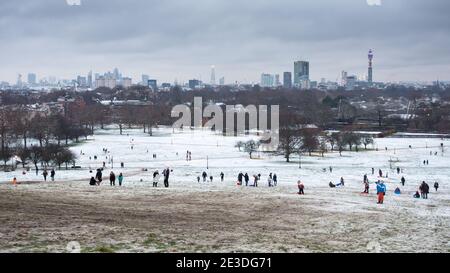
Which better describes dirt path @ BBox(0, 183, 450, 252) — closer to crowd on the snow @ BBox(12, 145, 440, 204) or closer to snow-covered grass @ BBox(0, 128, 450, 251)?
snow-covered grass @ BBox(0, 128, 450, 251)

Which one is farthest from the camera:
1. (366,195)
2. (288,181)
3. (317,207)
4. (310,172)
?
(310,172)

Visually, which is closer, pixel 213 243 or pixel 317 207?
pixel 213 243

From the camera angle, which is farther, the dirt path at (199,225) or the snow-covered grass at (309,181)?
the snow-covered grass at (309,181)

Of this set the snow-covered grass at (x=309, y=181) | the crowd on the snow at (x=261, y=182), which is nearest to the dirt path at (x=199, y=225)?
the snow-covered grass at (x=309, y=181)

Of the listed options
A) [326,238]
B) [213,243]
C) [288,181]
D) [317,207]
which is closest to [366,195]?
[317,207]

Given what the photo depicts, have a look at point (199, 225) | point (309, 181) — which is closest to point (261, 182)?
point (309, 181)

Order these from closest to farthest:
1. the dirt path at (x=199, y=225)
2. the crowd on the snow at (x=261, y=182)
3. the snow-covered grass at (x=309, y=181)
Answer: the dirt path at (x=199, y=225) → the snow-covered grass at (x=309, y=181) → the crowd on the snow at (x=261, y=182)

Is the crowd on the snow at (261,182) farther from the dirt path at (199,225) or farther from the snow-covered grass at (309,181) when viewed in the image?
the dirt path at (199,225)
